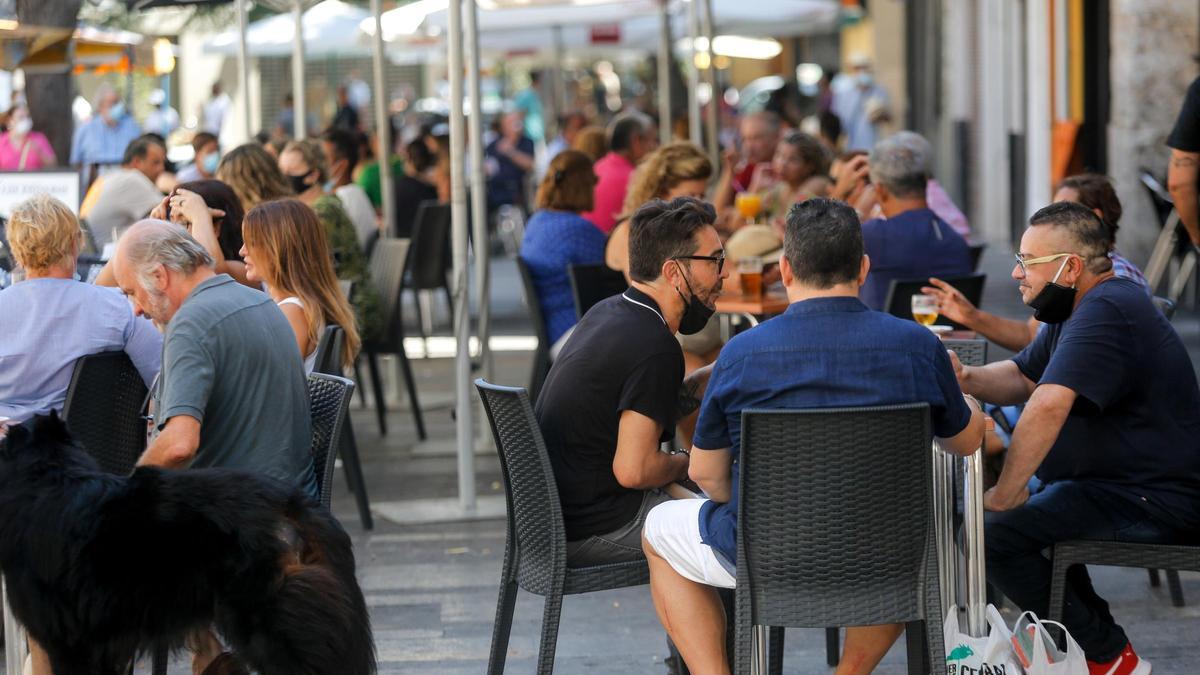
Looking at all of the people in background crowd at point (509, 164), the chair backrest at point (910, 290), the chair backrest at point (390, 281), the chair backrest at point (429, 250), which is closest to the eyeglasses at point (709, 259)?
the chair backrest at point (910, 290)

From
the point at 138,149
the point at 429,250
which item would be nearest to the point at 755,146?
the point at 429,250

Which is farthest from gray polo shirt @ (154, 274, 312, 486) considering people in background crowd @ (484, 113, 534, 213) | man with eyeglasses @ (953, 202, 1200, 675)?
people in background crowd @ (484, 113, 534, 213)

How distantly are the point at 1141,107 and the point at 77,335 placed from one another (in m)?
8.15

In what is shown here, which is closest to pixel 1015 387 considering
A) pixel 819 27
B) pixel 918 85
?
pixel 819 27

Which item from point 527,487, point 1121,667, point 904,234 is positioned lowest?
point 1121,667

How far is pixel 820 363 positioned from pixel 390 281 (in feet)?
15.5

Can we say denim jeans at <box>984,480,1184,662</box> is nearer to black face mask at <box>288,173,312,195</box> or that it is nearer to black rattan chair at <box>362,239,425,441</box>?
black rattan chair at <box>362,239,425,441</box>

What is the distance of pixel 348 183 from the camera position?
9.55 metres

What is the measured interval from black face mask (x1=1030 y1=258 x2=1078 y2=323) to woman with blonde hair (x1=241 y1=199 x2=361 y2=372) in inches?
89.7

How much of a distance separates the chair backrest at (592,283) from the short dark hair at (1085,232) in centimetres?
283

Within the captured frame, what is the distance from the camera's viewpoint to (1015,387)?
439 centimetres

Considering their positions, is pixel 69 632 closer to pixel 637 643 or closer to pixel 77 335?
pixel 77 335

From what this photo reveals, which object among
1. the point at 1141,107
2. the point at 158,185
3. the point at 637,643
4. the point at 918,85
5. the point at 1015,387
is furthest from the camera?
the point at 918,85

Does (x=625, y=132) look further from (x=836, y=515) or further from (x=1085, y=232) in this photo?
(x=836, y=515)
